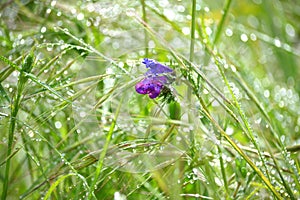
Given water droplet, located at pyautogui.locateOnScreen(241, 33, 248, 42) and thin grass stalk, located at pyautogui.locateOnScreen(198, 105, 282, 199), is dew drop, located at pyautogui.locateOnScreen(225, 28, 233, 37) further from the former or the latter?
thin grass stalk, located at pyautogui.locateOnScreen(198, 105, 282, 199)

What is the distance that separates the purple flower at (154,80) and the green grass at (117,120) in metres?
0.02

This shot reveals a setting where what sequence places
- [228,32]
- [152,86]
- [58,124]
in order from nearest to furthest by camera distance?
[152,86] → [58,124] → [228,32]

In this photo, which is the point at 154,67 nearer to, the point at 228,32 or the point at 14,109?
the point at 14,109

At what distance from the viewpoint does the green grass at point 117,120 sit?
905mm

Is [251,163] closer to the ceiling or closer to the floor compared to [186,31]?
closer to the floor

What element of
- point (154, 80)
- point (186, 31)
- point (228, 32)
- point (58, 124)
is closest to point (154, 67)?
point (154, 80)

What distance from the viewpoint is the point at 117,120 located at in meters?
0.97

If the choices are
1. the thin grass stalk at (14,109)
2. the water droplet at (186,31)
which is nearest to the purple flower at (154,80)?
the thin grass stalk at (14,109)

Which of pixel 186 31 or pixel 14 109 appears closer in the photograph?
pixel 14 109

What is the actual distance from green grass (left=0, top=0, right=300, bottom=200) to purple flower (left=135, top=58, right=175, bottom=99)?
A: 0.02m

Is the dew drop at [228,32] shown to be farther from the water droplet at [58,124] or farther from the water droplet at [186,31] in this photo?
the water droplet at [58,124]

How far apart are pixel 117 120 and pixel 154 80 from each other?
0.13 m

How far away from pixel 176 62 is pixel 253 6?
1145mm

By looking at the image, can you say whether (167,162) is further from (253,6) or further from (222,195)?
(253,6)
